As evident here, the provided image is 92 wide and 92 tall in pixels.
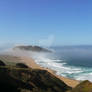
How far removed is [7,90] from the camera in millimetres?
48125

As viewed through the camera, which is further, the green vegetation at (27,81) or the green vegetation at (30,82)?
the green vegetation at (27,81)

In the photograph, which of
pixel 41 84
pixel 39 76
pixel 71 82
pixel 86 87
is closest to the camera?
pixel 86 87

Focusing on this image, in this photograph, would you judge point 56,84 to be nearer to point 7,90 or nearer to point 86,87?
point 86,87

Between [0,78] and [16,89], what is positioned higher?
[0,78]

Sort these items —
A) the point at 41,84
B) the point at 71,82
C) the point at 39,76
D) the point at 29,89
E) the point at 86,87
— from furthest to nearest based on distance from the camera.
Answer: the point at 71,82
the point at 39,76
the point at 41,84
the point at 29,89
the point at 86,87

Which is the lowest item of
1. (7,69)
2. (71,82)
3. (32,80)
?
(71,82)

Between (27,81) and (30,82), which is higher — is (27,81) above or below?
above

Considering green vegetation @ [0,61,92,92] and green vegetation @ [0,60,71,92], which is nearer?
green vegetation @ [0,61,92,92]

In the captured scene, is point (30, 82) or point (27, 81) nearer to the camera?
point (27, 81)

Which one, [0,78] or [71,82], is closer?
[0,78]

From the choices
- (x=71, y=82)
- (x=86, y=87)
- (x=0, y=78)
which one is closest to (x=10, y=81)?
(x=0, y=78)

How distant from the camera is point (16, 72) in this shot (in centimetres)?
5797

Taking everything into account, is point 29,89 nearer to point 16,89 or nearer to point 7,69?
point 16,89

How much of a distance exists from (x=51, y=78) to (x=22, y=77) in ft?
37.9
